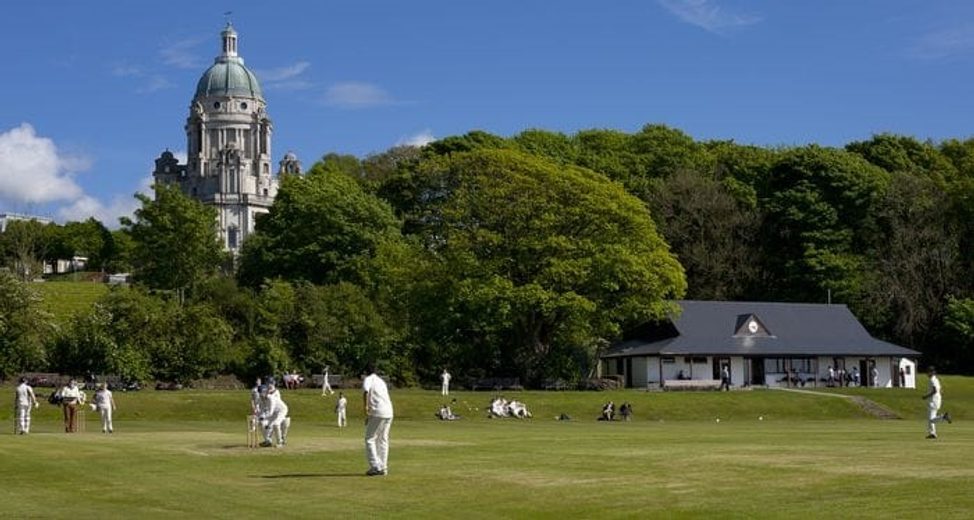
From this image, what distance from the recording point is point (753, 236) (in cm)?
10388

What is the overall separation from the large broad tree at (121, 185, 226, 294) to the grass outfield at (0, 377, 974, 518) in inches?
2710

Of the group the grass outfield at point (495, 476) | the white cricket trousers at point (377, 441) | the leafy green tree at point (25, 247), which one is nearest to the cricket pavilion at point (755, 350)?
the grass outfield at point (495, 476)

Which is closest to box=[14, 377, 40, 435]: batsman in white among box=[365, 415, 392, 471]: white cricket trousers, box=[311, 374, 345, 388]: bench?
box=[365, 415, 392, 471]: white cricket trousers

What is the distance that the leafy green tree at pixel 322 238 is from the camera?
101m

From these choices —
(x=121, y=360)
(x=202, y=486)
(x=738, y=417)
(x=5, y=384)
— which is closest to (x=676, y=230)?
(x=738, y=417)

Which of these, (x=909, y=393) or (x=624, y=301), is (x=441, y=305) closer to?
(x=624, y=301)

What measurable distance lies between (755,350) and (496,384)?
19447 mm

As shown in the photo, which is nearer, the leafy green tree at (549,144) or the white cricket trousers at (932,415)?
the white cricket trousers at (932,415)

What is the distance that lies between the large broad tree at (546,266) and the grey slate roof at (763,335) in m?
5.33

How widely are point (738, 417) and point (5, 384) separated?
119 feet

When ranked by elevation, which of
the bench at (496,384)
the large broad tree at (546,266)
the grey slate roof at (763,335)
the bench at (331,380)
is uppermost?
the large broad tree at (546,266)

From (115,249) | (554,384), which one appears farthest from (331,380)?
(115,249)

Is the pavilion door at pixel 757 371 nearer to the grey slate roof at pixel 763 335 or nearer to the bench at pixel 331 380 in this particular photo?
the grey slate roof at pixel 763 335

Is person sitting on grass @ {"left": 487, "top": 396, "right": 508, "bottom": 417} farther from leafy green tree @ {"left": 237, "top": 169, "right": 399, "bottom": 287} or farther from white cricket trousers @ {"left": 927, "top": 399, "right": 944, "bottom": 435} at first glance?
leafy green tree @ {"left": 237, "top": 169, "right": 399, "bottom": 287}
